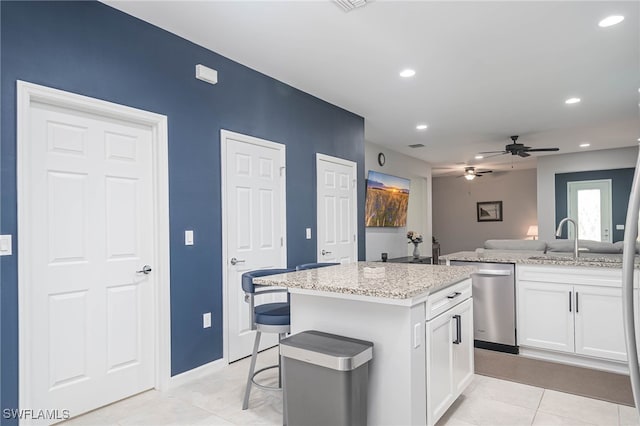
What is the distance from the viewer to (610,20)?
284 centimetres

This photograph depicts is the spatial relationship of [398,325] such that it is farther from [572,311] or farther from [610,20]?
[610,20]

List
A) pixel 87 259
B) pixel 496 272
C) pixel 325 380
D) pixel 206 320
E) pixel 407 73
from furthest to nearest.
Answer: pixel 407 73 → pixel 496 272 → pixel 206 320 → pixel 87 259 → pixel 325 380

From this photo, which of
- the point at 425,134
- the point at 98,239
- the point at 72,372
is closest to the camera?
the point at 72,372

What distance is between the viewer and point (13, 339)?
6.87ft

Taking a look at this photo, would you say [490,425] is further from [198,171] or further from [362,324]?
[198,171]

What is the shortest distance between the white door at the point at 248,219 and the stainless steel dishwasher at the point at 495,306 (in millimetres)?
1919

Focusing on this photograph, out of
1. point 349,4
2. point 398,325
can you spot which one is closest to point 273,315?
point 398,325

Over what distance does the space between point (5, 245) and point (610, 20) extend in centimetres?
427

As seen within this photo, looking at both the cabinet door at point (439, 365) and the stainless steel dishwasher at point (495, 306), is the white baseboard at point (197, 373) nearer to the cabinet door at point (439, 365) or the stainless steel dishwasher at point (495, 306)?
the cabinet door at point (439, 365)

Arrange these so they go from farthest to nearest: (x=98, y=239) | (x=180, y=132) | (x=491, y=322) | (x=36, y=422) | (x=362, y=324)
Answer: (x=491, y=322) < (x=180, y=132) < (x=98, y=239) < (x=36, y=422) < (x=362, y=324)

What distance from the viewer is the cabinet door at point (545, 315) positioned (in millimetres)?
3215

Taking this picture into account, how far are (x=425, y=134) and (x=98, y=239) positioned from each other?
528 cm

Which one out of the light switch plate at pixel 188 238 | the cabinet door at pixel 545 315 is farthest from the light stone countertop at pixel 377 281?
the cabinet door at pixel 545 315

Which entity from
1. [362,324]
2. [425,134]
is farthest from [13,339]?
[425,134]
